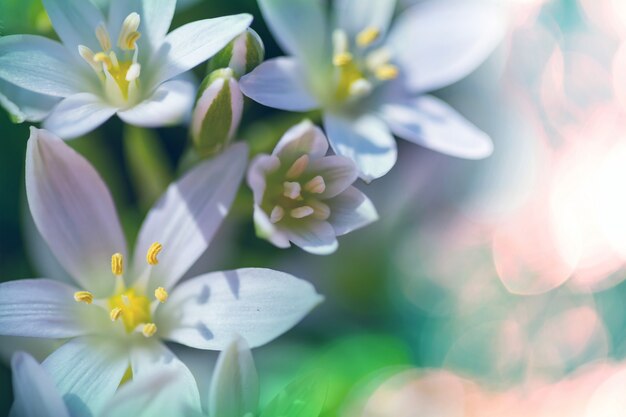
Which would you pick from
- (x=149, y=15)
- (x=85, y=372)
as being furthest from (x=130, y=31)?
(x=85, y=372)

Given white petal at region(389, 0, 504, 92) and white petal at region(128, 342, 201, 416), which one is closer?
white petal at region(128, 342, 201, 416)

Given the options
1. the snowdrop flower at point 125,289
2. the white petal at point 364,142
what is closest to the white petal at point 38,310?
the snowdrop flower at point 125,289

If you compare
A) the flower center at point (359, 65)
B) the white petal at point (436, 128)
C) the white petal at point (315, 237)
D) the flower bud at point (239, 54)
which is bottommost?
the white petal at point (315, 237)

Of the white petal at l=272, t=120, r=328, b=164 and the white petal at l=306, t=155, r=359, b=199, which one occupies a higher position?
the white petal at l=272, t=120, r=328, b=164

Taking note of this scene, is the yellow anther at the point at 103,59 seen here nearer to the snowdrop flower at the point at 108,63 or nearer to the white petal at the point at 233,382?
the snowdrop flower at the point at 108,63

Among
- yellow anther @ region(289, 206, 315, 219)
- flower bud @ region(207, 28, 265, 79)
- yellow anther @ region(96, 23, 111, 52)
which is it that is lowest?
yellow anther @ region(289, 206, 315, 219)

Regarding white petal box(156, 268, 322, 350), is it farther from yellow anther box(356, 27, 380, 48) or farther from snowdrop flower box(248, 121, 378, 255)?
yellow anther box(356, 27, 380, 48)

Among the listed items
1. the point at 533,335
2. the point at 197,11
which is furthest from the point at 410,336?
the point at 197,11

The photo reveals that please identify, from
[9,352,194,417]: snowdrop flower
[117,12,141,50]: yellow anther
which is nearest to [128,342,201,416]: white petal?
[9,352,194,417]: snowdrop flower

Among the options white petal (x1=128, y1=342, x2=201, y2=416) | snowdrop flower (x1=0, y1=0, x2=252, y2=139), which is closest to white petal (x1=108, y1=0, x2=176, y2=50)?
snowdrop flower (x1=0, y1=0, x2=252, y2=139)
